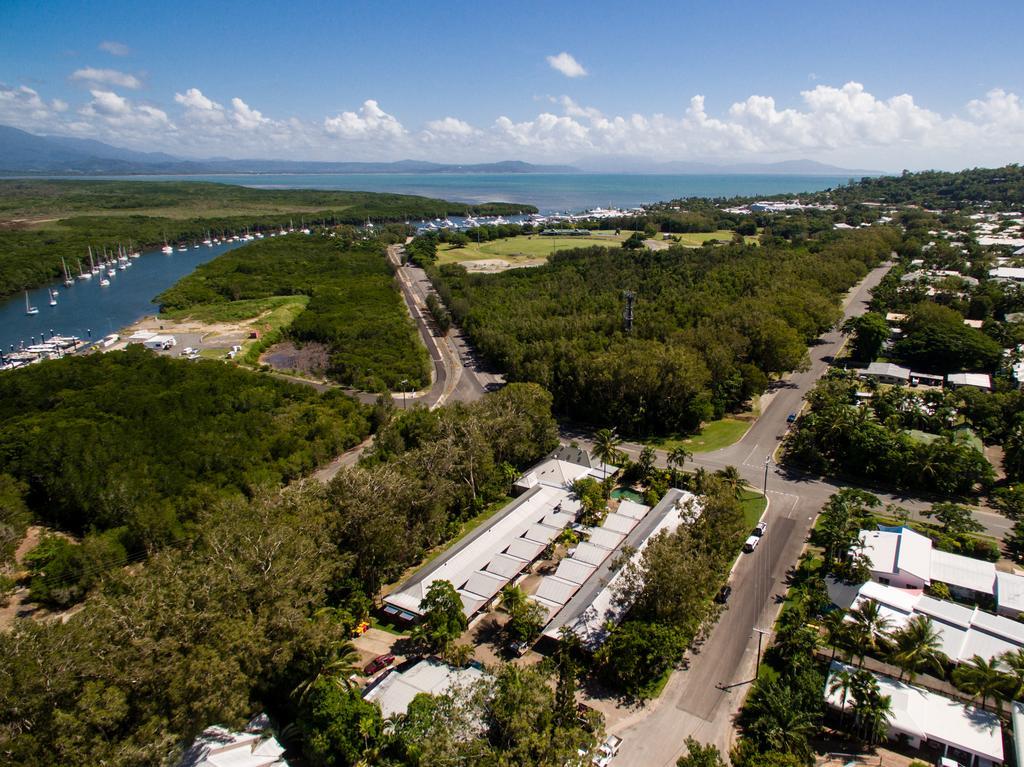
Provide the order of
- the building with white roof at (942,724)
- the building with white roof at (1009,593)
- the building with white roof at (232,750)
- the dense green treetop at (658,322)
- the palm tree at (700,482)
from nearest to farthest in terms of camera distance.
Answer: the building with white roof at (232,750) → the building with white roof at (942,724) → the building with white roof at (1009,593) → the palm tree at (700,482) → the dense green treetop at (658,322)

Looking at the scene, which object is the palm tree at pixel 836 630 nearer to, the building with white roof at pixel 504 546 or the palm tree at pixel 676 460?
the building with white roof at pixel 504 546

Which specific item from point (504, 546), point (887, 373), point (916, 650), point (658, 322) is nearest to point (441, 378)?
point (658, 322)

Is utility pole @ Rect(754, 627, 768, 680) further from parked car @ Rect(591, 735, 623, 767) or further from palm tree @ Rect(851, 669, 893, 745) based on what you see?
parked car @ Rect(591, 735, 623, 767)

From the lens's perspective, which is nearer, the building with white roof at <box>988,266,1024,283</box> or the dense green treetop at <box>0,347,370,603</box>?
the dense green treetop at <box>0,347,370,603</box>

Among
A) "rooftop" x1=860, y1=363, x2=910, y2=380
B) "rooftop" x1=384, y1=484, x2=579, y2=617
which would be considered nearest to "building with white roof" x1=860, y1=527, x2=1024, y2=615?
"rooftop" x1=384, y1=484, x2=579, y2=617

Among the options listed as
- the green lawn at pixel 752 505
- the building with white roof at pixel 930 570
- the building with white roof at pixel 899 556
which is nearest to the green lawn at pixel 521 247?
the green lawn at pixel 752 505

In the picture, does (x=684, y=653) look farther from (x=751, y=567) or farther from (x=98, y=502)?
(x=98, y=502)

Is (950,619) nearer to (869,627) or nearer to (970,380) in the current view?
(869,627)
